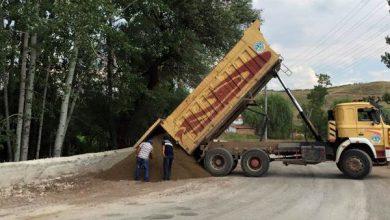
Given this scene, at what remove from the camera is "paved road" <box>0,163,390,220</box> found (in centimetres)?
1012

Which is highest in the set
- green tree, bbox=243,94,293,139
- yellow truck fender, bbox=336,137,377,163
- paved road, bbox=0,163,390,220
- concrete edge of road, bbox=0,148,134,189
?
green tree, bbox=243,94,293,139

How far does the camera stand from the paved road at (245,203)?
10125mm

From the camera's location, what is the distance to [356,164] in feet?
55.0

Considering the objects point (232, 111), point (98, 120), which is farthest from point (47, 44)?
point (98, 120)

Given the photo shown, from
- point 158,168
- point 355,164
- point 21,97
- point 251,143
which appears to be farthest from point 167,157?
point 355,164

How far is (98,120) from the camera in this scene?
26859 millimetres

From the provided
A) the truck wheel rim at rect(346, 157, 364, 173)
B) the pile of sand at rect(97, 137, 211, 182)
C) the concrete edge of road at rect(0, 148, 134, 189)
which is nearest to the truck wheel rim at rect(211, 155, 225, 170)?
the pile of sand at rect(97, 137, 211, 182)

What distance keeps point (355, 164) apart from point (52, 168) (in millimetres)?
9371

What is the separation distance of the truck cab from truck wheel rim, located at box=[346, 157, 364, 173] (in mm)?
374

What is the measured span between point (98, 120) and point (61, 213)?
54.9 feet

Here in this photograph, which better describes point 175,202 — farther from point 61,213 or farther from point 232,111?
point 232,111

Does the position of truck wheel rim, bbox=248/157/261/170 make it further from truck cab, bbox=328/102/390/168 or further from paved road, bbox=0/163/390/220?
truck cab, bbox=328/102/390/168

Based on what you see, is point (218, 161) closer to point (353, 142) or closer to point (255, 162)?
point (255, 162)

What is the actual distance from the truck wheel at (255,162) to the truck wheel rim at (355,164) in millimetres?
2634
